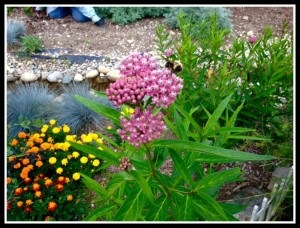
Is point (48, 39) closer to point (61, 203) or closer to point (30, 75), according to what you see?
point (30, 75)

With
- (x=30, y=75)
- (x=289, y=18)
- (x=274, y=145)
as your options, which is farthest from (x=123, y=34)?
(x=274, y=145)

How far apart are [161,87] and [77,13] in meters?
4.39

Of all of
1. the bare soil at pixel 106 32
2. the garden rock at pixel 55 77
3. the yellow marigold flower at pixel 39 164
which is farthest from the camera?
the bare soil at pixel 106 32

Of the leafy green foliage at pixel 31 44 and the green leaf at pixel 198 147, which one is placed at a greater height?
the green leaf at pixel 198 147

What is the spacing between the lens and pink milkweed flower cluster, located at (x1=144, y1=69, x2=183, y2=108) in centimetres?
145

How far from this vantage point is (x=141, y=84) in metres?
1.42

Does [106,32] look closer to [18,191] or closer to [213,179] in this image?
[18,191]

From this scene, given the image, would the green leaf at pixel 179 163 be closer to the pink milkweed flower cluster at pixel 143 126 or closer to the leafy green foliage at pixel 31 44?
the pink milkweed flower cluster at pixel 143 126

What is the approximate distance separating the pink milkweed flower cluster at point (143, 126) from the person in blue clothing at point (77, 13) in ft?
13.9

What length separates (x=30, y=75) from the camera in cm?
456

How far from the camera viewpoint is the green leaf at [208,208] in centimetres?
160

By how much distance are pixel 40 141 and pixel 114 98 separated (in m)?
1.89

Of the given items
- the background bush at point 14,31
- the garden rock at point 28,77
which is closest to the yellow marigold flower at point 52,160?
the garden rock at point 28,77

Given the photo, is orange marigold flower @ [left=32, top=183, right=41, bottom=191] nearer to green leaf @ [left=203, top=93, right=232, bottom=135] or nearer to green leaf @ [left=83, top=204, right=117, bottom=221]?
green leaf @ [left=83, top=204, right=117, bottom=221]
